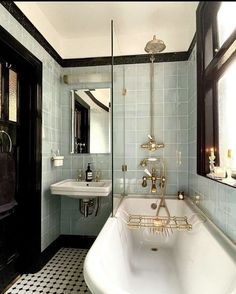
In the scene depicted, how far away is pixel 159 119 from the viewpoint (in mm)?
2334

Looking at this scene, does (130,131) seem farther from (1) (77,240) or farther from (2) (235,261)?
(2) (235,261)

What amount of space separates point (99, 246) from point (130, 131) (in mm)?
1456

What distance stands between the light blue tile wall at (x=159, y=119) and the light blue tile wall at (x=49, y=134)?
0.76m

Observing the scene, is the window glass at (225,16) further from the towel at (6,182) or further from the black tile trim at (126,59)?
the towel at (6,182)

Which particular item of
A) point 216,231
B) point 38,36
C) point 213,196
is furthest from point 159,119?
point 38,36

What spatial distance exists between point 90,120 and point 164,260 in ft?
5.31

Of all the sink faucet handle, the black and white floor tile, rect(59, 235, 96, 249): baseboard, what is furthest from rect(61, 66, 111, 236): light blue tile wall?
the sink faucet handle

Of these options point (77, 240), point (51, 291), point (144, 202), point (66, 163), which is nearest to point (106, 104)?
point (66, 163)

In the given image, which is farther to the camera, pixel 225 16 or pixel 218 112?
pixel 218 112

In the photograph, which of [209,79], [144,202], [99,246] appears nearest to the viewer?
[99,246]

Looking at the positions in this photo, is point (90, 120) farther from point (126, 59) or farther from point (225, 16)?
point (225, 16)

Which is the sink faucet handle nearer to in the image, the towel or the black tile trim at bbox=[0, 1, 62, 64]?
the towel

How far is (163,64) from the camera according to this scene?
2.31m

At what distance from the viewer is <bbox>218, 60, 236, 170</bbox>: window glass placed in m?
1.35
